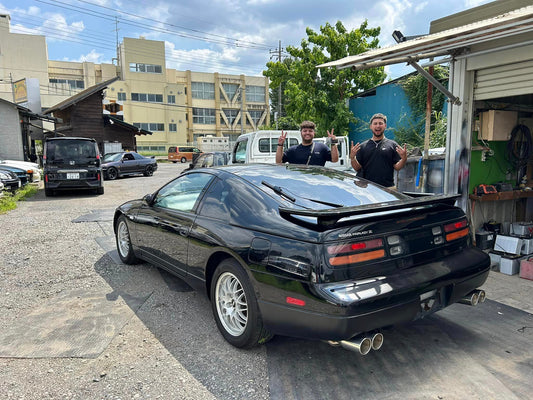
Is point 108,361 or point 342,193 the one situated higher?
point 342,193

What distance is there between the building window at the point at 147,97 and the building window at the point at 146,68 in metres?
3.04

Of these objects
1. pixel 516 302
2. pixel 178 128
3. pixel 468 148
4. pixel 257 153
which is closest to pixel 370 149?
pixel 468 148

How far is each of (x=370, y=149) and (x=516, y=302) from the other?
2.28m

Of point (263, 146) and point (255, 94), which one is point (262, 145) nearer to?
point (263, 146)

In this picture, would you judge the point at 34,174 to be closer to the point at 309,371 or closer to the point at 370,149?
the point at 370,149

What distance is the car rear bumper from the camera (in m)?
2.31

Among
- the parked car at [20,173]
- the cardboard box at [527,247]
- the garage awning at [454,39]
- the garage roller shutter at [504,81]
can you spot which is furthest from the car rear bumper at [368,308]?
the parked car at [20,173]

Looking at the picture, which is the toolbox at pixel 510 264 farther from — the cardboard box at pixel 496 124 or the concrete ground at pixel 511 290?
the cardboard box at pixel 496 124

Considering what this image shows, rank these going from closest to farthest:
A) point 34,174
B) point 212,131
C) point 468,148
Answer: point 468,148, point 34,174, point 212,131

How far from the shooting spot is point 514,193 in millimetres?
5473

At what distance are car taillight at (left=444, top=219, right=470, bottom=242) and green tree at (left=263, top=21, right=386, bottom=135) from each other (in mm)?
15189

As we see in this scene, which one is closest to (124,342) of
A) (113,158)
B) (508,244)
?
(508,244)

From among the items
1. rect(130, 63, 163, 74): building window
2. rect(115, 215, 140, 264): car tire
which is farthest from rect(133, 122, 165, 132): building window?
rect(115, 215, 140, 264): car tire

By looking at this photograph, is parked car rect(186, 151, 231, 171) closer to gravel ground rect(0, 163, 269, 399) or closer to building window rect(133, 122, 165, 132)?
gravel ground rect(0, 163, 269, 399)
